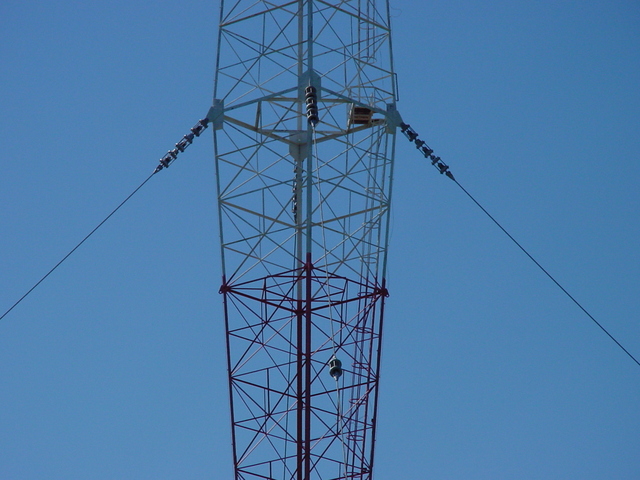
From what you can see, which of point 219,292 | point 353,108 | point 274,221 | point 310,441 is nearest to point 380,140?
point 353,108

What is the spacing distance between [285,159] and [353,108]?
363cm

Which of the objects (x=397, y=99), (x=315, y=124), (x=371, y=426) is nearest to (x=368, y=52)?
(x=397, y=99)

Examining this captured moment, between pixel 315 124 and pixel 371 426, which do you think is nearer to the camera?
pixel 315 124

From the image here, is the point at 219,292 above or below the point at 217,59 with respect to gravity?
below

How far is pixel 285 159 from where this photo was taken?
1960 inches

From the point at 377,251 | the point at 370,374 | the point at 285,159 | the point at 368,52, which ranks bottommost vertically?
the point at 370,374

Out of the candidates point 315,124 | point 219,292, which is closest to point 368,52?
point 315,124

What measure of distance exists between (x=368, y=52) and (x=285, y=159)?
5.84 metres

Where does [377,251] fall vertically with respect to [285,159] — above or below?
below

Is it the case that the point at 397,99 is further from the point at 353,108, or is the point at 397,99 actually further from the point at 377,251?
the point at 377,251

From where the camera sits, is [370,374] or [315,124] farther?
[370,374]

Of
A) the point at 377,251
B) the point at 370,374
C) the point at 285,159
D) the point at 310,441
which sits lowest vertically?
the point at 310,441

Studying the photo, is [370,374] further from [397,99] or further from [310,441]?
[397,99]

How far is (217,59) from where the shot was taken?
48844 millimetres
